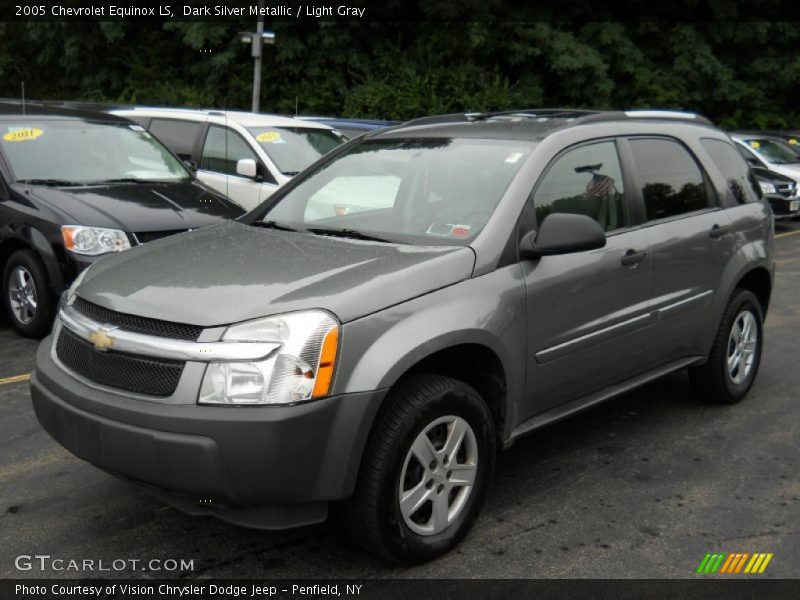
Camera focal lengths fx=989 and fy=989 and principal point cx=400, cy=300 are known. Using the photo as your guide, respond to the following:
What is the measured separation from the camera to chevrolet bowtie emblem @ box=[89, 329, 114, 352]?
3591 mm

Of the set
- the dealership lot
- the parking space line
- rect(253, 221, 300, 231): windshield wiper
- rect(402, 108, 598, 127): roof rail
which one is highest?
rect(402, 108, 598, 127): roof rail

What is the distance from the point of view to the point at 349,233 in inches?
173

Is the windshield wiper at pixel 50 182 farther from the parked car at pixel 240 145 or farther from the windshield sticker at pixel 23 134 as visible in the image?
the parked car at pixel 240 145

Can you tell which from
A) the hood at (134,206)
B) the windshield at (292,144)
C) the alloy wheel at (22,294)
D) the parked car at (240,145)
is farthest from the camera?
the windshield at (292,144)

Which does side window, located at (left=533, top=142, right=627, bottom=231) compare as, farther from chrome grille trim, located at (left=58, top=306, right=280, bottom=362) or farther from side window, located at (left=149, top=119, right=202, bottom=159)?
side window, located at (left=149, top=119, right=202, bottom=159)

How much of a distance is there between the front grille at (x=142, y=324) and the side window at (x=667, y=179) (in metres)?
2.63

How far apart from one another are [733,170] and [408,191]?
2.42 meters

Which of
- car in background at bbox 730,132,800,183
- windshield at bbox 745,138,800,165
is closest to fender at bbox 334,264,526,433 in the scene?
car in background at bbox 730,132,800,183

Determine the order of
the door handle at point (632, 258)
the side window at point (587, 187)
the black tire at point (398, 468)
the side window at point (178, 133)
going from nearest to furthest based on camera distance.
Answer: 1. the black tire at point (398, 468)
2. the side window at point (587, 187)
3. the door handle at point (632, 258)
4. the side window at point (178, 133)

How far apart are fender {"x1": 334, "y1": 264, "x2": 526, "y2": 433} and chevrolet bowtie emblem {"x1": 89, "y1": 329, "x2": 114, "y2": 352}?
86cm

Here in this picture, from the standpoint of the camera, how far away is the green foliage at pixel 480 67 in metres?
27.6

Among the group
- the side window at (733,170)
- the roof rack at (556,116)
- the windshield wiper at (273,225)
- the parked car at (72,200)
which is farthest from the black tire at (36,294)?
the side window at (733,170)

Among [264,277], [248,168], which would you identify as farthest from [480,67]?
[264,277]

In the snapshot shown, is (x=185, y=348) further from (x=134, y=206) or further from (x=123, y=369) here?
(x=134, y=206)
